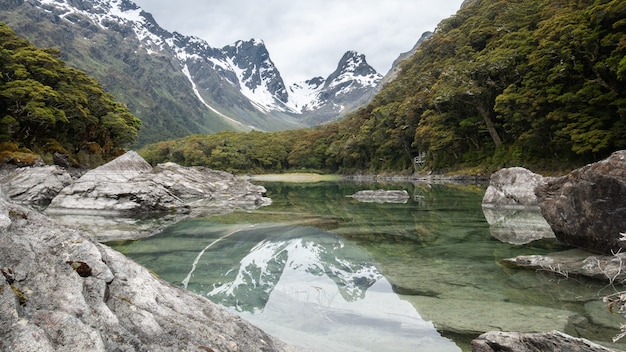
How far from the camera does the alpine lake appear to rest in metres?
5.41

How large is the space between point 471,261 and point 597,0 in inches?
1353

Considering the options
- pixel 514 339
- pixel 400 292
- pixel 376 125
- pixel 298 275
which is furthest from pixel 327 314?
pixel 376 125

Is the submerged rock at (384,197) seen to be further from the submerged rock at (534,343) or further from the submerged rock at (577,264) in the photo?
the submerged rock at (534,343)

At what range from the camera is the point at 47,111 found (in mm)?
32969

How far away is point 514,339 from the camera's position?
13.8 ft

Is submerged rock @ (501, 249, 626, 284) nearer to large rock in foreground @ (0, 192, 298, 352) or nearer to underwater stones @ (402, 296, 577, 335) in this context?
underwater stones @ (402, 296, 577, 335)

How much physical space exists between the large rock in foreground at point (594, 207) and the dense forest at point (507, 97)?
22960mm

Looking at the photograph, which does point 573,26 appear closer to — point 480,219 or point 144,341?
point 480,219

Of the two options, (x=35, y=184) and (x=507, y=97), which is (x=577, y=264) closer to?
(x=35, y=184)

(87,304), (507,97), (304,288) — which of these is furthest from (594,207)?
(507,97)

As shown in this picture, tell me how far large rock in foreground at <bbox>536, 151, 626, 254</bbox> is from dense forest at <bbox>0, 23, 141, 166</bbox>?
35.4m

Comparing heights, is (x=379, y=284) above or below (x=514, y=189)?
below

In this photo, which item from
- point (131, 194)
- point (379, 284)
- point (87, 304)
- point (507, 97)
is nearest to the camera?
point (87, 304)

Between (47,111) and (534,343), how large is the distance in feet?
133
